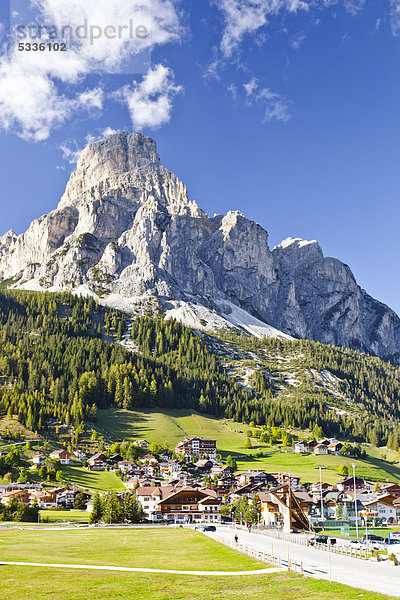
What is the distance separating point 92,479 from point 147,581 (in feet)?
352

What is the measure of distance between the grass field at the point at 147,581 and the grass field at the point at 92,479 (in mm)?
78763

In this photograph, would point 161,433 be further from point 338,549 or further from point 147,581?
point 147,581

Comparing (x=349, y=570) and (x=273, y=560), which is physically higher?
(x=349, y=570)

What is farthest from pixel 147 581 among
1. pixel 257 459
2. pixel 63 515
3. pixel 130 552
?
pixel 257 459

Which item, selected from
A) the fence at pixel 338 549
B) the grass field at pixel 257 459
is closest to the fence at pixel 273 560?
the fence at pixel 338 549

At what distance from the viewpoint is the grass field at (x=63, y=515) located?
91.1 metres

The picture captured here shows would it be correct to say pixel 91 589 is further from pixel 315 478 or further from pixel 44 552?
pixel 315 478

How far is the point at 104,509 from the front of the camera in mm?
84375

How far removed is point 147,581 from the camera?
99.1ft

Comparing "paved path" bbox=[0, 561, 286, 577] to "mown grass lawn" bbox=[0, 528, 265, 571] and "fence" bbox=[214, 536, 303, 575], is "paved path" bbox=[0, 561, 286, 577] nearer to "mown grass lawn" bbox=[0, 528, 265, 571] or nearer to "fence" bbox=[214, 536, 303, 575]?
"fence" bbox=[214, 536, 303, 575]

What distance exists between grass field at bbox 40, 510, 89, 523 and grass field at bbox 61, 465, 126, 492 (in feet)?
52.4

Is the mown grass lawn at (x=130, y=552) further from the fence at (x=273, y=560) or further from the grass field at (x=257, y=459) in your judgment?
the grass field at (x=257, y=459)

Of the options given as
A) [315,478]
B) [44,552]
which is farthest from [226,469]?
[44,552]

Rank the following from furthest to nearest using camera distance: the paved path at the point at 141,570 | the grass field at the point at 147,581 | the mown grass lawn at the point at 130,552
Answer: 1. the mown grass lawn at the point at 130,552
2. the paved path at the point at 141,570
3. the grass field at the point at 147,581
